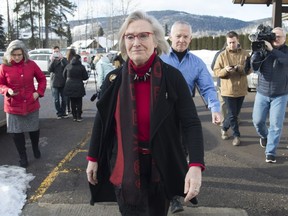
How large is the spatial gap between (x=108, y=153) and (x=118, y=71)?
563 mm

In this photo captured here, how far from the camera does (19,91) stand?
5160 mm

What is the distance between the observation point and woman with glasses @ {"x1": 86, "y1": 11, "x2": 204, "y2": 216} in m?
2.19

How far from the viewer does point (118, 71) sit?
7.95 feet

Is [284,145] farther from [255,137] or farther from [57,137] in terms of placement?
[57,137]

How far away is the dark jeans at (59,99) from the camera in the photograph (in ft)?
29.0

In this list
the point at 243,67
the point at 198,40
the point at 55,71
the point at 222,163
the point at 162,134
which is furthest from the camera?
the point at 198,40

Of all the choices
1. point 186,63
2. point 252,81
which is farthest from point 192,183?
point 252,81

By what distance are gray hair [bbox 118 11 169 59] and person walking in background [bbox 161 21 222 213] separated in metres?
1.08

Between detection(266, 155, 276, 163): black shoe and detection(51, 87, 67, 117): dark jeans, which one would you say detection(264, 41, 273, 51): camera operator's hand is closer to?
detection(266, 155, 276, 163): black shoe

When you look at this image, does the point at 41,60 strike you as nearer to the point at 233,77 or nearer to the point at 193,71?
the point at 233,77

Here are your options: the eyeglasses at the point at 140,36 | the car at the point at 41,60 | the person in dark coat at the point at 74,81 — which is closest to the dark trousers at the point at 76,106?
the person in dark coat at the point at 74,81

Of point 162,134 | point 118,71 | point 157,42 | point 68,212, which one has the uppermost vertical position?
point 157,42

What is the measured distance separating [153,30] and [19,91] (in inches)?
133

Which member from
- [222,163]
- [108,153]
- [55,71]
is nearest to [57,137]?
[55,71]
